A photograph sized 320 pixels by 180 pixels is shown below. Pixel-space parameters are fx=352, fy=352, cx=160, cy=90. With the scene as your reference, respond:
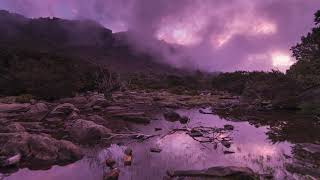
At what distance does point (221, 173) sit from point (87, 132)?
10.3 metres

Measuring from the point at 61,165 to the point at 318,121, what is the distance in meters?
22.3

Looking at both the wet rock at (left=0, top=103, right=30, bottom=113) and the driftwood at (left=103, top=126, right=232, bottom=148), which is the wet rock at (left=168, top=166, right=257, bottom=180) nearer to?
A: the driftwood at (left=103, top=126, right=232, bottom=148)

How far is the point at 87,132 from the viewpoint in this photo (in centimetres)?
2092

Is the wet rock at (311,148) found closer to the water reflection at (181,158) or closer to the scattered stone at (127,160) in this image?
the water reflection at (181,158)

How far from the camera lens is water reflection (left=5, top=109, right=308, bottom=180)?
545 inches

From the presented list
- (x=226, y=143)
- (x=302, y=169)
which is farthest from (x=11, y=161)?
(x=302, y=169)

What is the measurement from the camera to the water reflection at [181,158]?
13.9 meters

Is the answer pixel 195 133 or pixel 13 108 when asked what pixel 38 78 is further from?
pixel 195 133

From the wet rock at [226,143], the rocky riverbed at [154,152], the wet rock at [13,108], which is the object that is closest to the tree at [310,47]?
the rocky riverbed at [154,152]

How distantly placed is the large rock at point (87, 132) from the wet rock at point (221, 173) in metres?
8.45

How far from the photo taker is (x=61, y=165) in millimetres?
15391

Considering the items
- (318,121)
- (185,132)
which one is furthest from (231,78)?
(185,132)

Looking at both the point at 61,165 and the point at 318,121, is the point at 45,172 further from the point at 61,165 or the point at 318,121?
the point at 318,121

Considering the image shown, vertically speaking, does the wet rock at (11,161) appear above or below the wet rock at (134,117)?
below
